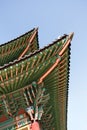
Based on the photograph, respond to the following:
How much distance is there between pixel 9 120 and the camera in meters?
14.9

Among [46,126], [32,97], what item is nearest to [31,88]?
[32,97]

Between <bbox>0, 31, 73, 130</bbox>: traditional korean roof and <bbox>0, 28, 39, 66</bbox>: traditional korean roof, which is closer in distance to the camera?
<bbox>0, 31, 73, 130</bbox>: traditional korean roof

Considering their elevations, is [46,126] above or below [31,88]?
below

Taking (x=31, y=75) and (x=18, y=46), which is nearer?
(x=31, y=75)

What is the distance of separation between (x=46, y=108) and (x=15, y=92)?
2.02 meters

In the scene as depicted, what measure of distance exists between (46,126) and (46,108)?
1.21 metres

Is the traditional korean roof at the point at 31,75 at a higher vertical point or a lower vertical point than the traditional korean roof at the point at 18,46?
lower

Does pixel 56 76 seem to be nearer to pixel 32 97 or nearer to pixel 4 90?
pixel 32 97

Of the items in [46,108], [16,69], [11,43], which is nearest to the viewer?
[16,69]

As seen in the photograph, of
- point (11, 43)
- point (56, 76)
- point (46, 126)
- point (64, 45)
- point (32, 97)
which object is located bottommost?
point (46, 126)

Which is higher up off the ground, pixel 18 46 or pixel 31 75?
pixel 18 46

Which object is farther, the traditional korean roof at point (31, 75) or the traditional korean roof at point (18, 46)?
Answer: the traditional korean roof at point (18, 46)

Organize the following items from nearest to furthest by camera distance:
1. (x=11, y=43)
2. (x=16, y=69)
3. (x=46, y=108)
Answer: (x=16, y=69) < (x=46, y=108) < (x=11, y=43)

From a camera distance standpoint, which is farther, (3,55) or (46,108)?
(3,55)
